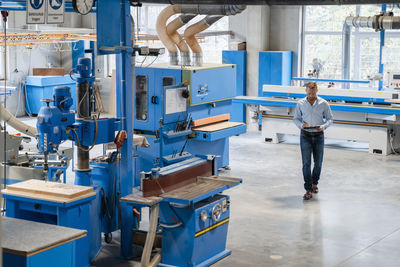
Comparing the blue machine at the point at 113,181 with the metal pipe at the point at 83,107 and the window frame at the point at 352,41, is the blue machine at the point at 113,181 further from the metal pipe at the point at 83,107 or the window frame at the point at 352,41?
the window frame at the point at 352,41

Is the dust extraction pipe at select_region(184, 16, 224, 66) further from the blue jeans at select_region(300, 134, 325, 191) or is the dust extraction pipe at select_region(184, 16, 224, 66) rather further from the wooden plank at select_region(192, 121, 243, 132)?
the blue jeans at select_region(300, 134, 325, 191)

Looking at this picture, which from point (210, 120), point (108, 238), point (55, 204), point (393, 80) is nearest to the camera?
point (55, 204)

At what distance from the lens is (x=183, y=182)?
5758 millimetres

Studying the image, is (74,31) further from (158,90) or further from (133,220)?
(133,220)

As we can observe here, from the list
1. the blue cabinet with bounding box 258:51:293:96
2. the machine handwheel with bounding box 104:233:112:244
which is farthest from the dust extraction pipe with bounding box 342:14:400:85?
the machine handwheel with bounding box 104:233:112:244

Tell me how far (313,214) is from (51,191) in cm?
340

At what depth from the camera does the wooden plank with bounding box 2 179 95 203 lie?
5047 mm

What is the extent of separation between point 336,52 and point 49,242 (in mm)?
A: 11489

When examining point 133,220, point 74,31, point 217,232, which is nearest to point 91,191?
point 133,220

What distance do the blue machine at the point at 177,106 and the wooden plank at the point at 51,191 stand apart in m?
2.18

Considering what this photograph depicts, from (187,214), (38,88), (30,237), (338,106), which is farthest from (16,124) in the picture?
(38,88)

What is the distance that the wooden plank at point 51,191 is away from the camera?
16.6 feet

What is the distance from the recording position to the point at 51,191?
5.09 m

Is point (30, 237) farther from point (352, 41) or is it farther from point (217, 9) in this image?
point (352, 41)
